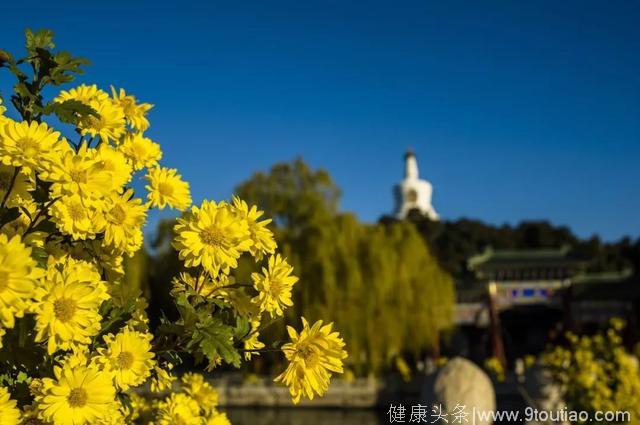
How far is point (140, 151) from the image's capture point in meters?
1.57

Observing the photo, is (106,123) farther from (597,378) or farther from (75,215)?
(597,378)

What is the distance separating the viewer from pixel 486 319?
2289 centimetres

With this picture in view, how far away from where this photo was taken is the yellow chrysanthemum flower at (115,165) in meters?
1.37

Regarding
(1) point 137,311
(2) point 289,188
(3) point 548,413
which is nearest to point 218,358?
(1) point 137,311

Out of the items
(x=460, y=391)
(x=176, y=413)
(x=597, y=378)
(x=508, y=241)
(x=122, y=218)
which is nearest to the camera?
(x=122, y=218)

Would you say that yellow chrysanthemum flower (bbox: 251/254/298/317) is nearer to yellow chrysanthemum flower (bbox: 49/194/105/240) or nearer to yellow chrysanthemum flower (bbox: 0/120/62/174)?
yellow chrysanthemum flower (bbox: 49/194/105/240)

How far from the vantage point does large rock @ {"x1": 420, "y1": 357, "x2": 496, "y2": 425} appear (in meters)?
5.59

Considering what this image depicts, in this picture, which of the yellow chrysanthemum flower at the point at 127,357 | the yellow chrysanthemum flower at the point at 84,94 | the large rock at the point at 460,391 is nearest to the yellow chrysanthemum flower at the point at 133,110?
the yellow chrysanthemum flower at the point at 84,94

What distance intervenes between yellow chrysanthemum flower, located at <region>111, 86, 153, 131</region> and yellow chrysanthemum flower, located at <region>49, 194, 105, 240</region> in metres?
0.42

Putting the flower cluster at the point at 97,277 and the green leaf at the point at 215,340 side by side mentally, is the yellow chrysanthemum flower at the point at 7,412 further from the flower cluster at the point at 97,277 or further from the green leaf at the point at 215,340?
the green leaf at the point at 215,340

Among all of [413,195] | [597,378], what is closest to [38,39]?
[597,378]

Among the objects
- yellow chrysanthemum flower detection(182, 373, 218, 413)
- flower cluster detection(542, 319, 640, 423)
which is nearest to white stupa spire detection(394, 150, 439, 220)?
flower cluster detection(542, 319, 640, 423)

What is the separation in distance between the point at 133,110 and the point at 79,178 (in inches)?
18.9

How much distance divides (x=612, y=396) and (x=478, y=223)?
31507 mm
